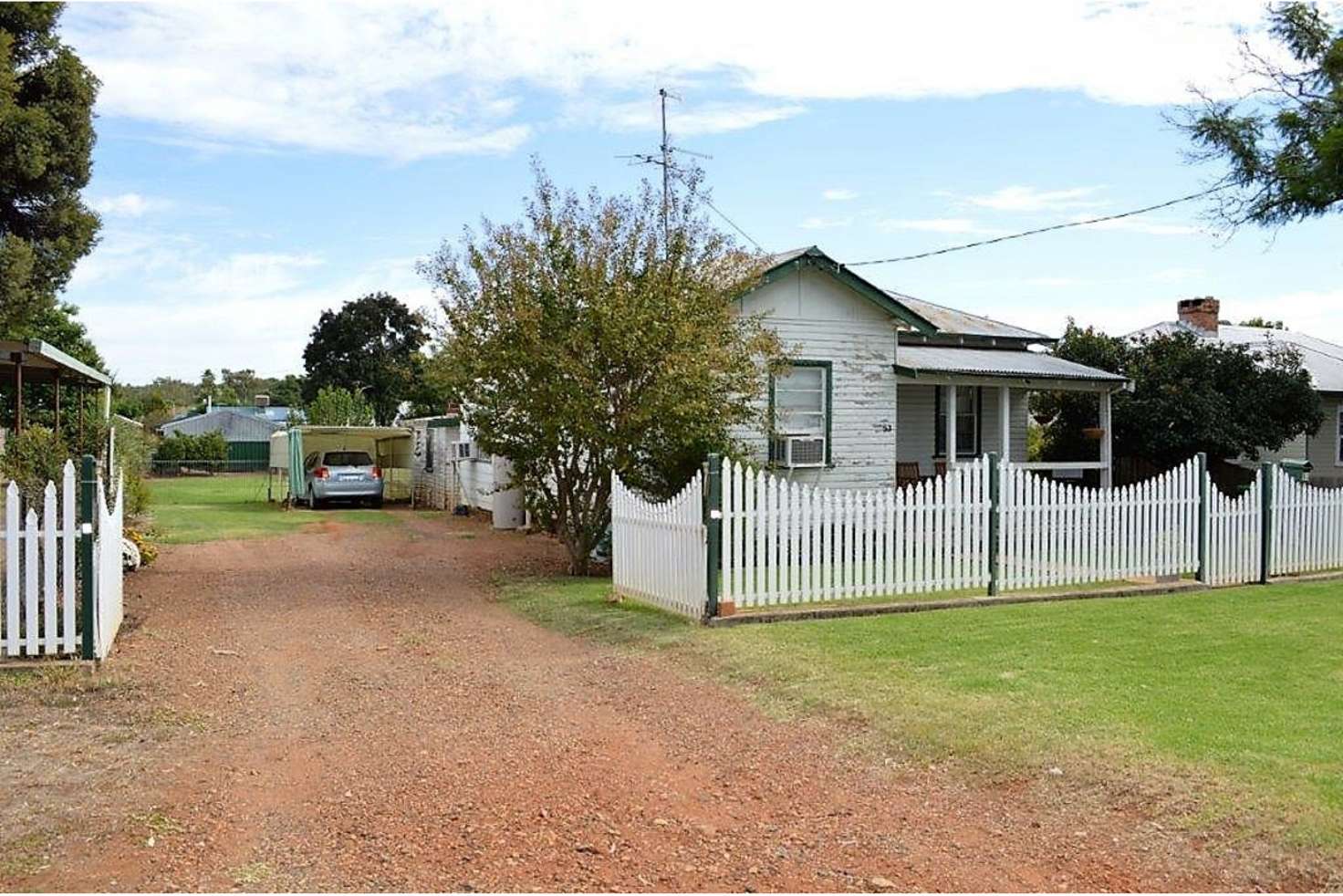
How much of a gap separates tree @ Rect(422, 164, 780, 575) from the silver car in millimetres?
14292

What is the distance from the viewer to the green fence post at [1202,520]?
1406cm

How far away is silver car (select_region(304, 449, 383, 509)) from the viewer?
29.4 metres

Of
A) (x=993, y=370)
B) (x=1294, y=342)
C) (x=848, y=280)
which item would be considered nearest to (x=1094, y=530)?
(x=848, y=280)

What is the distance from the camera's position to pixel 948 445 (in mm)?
20922

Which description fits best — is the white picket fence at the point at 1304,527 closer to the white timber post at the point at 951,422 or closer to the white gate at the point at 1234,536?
the white gate at the point at 1234,536

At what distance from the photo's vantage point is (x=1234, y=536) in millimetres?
14398

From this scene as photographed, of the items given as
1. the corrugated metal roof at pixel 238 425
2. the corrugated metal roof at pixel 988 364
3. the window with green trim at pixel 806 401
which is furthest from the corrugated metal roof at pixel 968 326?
the corrugated metal roof at pixel 238 425

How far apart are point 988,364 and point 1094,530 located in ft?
28.9

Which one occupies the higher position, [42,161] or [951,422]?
[42,161]

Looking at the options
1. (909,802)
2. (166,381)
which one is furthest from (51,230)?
(166,381)

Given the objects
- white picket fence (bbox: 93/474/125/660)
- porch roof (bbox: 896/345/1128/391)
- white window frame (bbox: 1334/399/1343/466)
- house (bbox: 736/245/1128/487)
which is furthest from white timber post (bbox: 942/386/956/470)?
white window frame (bbox: 1334/399/1343/466)

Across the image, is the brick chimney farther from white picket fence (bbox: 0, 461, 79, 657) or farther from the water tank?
white picket fence (bbox: 0, 461, 79, 657)

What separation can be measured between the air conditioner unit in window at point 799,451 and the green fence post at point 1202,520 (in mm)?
6370

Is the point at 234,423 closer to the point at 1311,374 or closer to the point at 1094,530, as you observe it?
the point at 1311,374
